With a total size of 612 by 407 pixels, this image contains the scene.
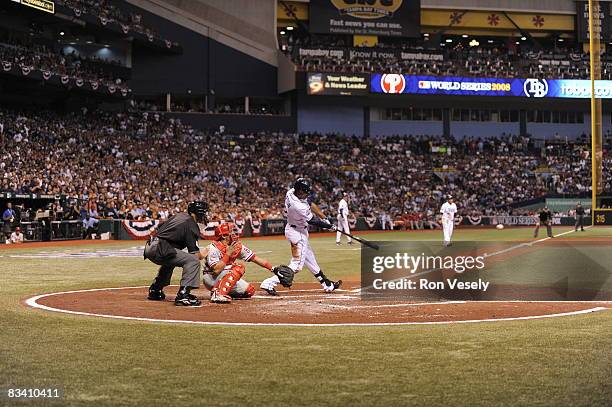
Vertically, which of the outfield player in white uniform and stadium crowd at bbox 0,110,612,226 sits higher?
stadium crowd at bbox 0,110,612,226

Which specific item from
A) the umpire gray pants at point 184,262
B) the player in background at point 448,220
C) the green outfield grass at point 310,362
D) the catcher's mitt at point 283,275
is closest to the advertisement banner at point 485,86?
the player in background at point 448,220

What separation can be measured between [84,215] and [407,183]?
2762cm

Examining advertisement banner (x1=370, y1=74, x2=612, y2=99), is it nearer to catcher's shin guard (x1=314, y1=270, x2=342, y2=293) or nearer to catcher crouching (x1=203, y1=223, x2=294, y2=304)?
catcher's shin guard (x1=314, y1=270, x2=342, y2=293)

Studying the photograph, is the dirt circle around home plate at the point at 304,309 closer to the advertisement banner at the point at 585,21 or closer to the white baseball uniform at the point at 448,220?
the white baseball uniform at the point at 448,220

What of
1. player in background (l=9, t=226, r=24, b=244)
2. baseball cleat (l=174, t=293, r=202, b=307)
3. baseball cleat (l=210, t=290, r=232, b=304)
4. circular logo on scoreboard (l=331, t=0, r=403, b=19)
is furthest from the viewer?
circular logo on scoreboard (l=331, t=0, r=403, b=19)

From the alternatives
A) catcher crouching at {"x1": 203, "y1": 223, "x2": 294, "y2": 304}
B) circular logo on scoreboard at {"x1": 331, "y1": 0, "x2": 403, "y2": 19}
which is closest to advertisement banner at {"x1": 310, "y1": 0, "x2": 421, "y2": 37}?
circular logo on scoreboard at {"x1": 331, "y1": 0, "x2": 403, "y2": 19}

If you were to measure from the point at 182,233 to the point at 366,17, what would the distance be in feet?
184

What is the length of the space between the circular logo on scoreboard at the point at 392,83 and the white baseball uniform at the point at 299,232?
4816cm

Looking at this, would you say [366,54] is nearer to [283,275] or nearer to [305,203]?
[305,203]

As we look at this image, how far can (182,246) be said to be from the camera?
12.1 m

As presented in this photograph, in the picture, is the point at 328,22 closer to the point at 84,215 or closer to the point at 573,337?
the point at 84,215

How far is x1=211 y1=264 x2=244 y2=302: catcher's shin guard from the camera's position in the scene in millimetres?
12086

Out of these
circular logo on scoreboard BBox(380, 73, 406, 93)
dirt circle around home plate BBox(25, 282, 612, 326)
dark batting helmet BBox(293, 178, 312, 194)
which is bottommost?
dirt circle around home plate BBox(25, 282, 612, 326)

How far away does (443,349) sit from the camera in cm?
777
